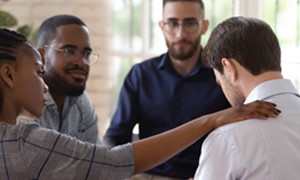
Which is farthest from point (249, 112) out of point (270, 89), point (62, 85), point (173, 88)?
point (173, 88)

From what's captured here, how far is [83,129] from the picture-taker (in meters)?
1.82

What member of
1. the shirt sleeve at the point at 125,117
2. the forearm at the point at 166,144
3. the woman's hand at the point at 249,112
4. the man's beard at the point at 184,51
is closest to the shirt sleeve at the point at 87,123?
the shirt sleeve at the point at 125,117

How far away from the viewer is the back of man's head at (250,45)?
108 cm

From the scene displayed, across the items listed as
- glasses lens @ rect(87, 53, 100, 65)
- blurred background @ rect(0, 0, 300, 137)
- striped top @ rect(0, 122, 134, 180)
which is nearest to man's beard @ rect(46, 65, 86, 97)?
glasses lens @ rect(87, 53, 100, 65)

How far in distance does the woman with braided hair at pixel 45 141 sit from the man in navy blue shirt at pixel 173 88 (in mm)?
840

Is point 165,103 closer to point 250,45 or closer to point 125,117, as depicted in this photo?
point 125,117

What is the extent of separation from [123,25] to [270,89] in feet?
6.04

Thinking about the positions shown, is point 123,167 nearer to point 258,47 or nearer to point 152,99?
point 258,47

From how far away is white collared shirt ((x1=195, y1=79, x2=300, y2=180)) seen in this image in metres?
1.02

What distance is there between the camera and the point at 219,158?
1040 millimetres

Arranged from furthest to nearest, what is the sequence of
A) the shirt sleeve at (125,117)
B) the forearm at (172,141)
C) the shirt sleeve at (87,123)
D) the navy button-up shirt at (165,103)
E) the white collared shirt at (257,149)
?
the shirt sleeve at (125,117), the navy button-up shirt at (165,103), the shirt sleeve at (87,123), the forearm at (172,141), the white collared shirt at (257,149)

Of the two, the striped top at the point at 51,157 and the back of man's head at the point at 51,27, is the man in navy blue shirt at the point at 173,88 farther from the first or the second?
the striped top at the point at 51,157

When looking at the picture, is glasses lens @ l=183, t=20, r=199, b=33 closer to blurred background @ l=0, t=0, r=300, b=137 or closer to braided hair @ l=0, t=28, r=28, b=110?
blurred background @ l=0, t=0, r=300, b=137

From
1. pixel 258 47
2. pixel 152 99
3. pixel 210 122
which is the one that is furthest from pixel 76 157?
pixel 152 99
